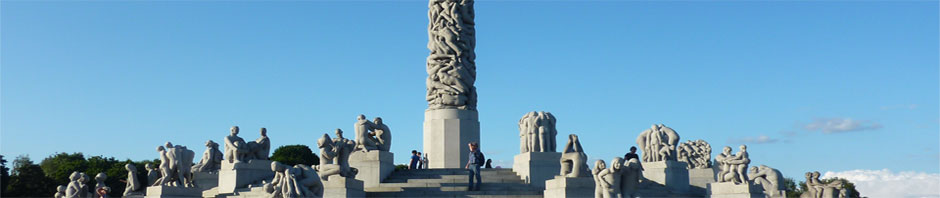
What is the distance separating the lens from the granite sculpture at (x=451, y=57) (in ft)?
85.1

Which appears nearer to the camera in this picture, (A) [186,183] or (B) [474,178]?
(A) [186,183]

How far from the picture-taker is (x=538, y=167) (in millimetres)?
20062

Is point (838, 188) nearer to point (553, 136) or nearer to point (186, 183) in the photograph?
point (553, 136)

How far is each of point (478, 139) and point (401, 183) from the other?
7329 millimetres

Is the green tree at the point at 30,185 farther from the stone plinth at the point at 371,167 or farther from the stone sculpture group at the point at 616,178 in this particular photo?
the stone sculpture group at the point at 616,178

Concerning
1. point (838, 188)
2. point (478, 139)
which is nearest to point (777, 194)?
point (838, 188)

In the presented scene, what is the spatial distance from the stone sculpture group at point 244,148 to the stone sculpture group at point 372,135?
2.25 m

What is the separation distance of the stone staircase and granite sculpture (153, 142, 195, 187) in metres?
4.02

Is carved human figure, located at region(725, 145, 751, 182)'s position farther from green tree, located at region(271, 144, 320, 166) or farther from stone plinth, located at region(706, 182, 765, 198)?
green tree, located at region(271, 144, 320, 166)

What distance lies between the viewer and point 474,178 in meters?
19.5

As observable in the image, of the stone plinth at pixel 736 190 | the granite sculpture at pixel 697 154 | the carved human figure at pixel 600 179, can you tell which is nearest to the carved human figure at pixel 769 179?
the stone plinth at pixel 736 190

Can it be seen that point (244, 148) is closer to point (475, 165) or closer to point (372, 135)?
point (372, 135)

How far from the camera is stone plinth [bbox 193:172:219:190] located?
20.2m

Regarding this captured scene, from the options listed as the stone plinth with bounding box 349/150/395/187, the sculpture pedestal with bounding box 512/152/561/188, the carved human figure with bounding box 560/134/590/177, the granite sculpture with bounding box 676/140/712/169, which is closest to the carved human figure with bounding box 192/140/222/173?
the stone plinth with bounding box 349/150/395/187
